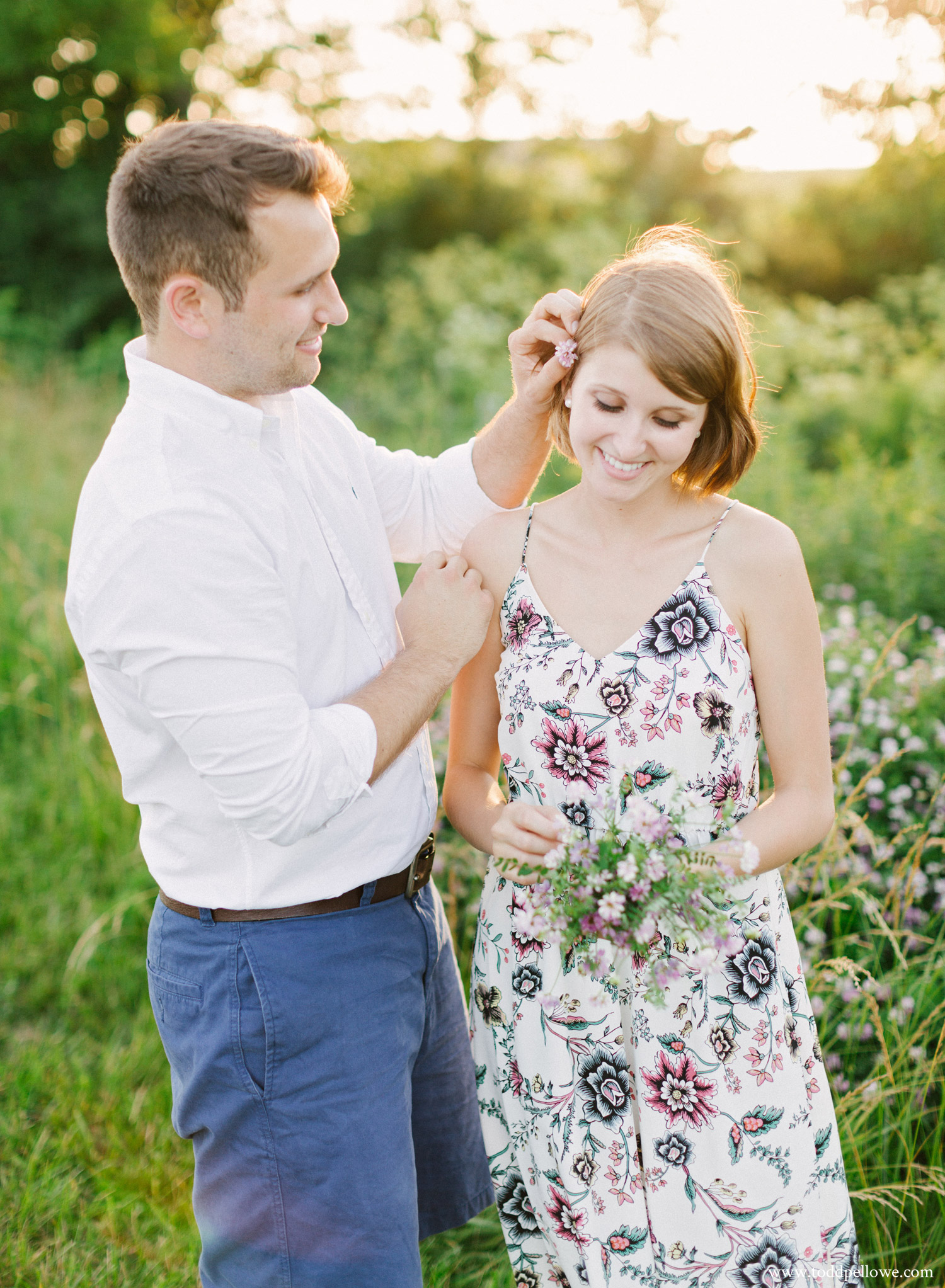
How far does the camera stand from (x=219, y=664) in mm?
1722

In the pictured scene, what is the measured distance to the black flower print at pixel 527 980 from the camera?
2.04m

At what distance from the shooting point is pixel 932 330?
9922 mm

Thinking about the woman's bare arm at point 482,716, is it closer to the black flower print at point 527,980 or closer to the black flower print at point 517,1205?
the black flower print at point 527,980

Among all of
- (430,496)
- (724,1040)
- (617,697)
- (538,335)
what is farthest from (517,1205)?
(538,335)

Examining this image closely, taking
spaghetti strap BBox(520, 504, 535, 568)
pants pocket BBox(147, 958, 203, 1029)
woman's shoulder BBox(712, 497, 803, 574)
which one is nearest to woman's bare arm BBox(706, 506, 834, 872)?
woman's shoulder BBox(712, 497, 803, 574)

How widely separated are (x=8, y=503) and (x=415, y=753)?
17.5 feet

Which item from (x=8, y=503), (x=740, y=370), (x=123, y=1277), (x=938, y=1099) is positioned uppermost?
(x=8, y=503)

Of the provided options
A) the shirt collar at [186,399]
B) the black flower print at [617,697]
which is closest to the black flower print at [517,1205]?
the black flower print at [617,697]

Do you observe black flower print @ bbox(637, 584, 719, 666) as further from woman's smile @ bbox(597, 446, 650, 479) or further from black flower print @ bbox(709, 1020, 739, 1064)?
black flower print @ bbox(709, 1020, 739, 1064)

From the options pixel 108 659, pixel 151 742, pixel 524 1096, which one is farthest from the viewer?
pixel 524 1096

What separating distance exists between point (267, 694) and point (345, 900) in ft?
1.79

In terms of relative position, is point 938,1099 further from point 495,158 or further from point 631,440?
point 495,158

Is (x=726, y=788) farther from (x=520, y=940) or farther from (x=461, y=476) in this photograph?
(x=461, y=476)

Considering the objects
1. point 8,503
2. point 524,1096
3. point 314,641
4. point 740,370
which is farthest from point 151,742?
point 8,503
